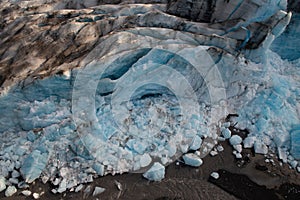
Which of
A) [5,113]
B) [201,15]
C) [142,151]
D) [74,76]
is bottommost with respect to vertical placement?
[142,151]

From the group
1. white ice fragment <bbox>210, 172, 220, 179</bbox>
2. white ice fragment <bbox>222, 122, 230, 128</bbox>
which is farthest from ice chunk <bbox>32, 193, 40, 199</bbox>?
white ice fragment <bbox>222, 122, 230, 128</bbox>

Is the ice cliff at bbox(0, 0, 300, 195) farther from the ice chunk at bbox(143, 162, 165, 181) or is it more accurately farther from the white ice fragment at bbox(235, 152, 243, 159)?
the white ice fragment at bbox(235, 152, 243, 159)

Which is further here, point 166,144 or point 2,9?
point 2,9

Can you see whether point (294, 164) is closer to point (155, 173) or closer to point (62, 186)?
point (155, 173)

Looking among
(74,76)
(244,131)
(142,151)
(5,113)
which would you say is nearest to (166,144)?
(142,151)

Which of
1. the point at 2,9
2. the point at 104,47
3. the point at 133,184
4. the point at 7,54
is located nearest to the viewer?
the point at 133,184

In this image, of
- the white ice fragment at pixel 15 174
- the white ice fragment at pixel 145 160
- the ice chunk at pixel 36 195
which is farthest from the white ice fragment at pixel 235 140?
the white ice fragment at pixel 15 174

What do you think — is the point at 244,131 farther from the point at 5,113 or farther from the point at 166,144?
the point at 5,113
